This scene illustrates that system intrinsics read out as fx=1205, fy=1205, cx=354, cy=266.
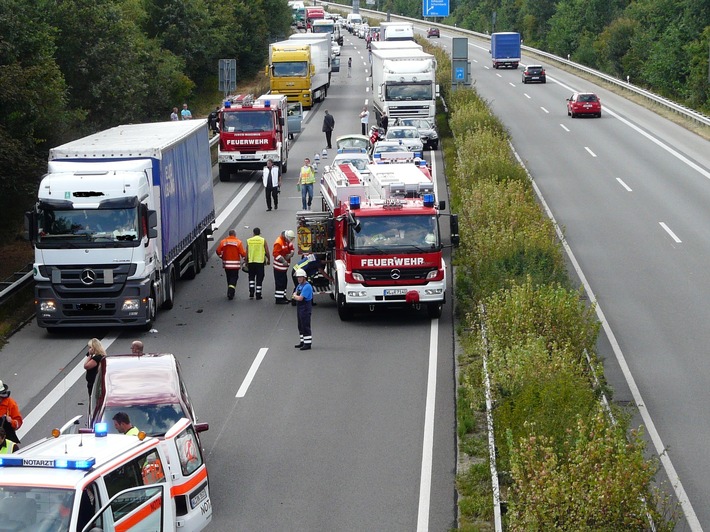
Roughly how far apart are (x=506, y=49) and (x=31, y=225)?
225 feet

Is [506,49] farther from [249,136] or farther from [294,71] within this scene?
[249,136]

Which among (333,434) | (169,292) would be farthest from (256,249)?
(333,434)

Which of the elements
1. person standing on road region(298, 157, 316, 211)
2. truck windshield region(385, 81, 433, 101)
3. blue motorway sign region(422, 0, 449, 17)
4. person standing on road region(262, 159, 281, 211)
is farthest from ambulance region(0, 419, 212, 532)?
blue motorway sign region(422, 0, 449, 17)

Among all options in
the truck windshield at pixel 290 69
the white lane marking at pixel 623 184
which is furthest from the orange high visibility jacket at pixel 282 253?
the truck windshield at pixel 290 69

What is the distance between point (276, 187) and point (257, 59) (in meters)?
49.6

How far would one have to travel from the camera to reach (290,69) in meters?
62.8

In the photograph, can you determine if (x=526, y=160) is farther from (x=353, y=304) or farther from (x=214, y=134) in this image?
(x=353, y=304)

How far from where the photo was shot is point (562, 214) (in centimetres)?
3459

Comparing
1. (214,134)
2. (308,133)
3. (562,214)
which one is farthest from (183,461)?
(308,133)

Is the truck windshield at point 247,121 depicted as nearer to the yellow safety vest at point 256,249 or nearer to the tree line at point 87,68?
the tree line at point 87,68

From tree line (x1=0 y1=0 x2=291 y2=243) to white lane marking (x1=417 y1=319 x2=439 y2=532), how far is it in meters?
11.2

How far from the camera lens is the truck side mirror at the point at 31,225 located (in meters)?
22.2

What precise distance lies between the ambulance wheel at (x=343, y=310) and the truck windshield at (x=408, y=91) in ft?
94.5

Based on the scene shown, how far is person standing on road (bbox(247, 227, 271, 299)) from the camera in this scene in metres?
25.7
